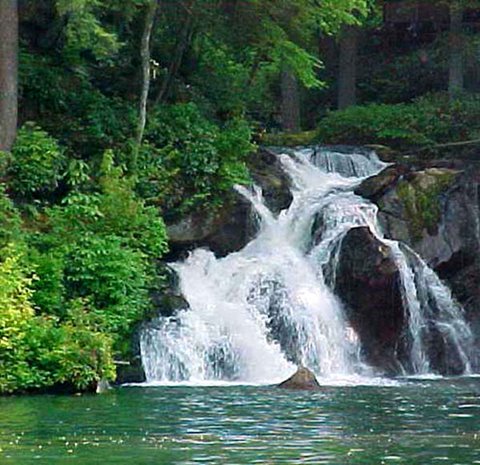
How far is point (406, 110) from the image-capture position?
38812 mm

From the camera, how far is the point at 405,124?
3822 cm

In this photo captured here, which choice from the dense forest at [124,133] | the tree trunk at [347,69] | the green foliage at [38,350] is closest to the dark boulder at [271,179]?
the dense forest at [124,133]

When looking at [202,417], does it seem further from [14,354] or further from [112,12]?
[112,12]

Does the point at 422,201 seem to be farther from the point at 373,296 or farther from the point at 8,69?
the point at 8,69

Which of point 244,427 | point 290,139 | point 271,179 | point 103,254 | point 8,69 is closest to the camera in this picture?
point 244,427

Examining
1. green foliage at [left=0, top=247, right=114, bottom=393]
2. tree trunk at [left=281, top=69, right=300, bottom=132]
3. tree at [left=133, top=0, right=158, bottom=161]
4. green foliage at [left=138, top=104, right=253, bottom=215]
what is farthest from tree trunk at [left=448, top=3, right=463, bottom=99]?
green foliage at [left=0, top=247, right=114, bottom=393]

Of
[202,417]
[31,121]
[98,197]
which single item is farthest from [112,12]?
[202,417]

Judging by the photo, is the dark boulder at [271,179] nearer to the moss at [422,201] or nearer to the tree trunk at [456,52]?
the moss at [422,201]

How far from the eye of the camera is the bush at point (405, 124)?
3766 centimetres

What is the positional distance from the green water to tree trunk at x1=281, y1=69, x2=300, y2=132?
1898 centimetres

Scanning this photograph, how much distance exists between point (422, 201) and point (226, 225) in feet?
14.2

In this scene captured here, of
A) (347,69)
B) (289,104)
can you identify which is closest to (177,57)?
(289,104)

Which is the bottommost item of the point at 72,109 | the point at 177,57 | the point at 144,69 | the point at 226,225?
the point at 226,225

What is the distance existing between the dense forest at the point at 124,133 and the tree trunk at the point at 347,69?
0.27 meters
